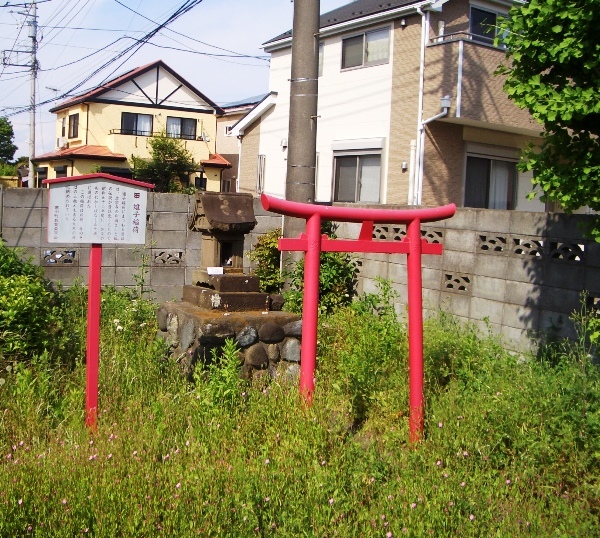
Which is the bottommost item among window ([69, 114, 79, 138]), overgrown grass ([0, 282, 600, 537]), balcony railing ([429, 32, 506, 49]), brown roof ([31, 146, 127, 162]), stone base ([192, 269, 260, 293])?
overgrown grass ([0, 282, 600, 537])

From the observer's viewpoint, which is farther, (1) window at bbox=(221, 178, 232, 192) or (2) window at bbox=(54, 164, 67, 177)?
(2) window at bbox=(54, 164, 67, 177)

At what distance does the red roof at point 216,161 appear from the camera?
36719 millimetres

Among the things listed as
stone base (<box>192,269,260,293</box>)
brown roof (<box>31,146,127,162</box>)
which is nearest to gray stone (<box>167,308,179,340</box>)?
stone base (<box>192,269,260,293</box>)

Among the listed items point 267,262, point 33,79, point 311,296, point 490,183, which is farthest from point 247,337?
point 33,79

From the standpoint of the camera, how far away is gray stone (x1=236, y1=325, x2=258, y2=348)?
697cm

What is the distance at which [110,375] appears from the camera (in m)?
6.24

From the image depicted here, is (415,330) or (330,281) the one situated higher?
(330,281)

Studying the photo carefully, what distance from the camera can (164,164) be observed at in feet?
113

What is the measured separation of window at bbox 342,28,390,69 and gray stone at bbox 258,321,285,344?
11.4m

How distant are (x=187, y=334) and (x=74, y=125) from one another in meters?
34.3

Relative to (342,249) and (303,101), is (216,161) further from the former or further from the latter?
(342,249)

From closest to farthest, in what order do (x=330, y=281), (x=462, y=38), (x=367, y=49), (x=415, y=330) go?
(x=415, y=330)
(x=330, y=281)
(x=462, y=38)
(x=367, y=49)

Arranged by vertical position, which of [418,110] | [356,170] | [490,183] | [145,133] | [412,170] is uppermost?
[145,133]

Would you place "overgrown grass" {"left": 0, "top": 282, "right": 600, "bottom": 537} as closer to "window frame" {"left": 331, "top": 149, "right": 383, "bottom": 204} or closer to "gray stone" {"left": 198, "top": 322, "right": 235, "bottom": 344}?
"gray stone" {"left": 198, "top": 322, "right": 235, "bottom": 344}
